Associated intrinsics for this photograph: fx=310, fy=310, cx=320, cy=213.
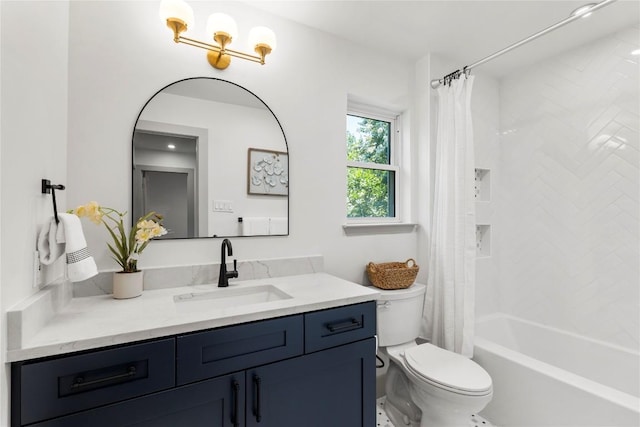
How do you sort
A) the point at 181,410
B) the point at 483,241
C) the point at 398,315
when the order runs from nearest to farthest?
the point at 181,410, the point at 398,315, the point at 483,241

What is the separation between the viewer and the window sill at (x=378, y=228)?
6.66 ft

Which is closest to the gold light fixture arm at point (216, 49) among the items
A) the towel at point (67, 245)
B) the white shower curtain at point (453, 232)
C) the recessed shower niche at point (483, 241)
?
the towel at point (67, 245)

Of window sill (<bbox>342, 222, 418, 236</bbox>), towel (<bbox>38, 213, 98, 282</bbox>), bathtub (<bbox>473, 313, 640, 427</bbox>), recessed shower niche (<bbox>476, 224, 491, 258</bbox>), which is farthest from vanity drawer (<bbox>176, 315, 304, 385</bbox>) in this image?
recessed shower niche (<bbox>476, 224, 491, 258</bbox>)

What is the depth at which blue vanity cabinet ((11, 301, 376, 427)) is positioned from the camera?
2.82 feet

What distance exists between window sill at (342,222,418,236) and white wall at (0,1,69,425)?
1476mm

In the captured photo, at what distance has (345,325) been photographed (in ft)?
4.41

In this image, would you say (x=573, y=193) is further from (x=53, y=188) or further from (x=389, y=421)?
(x=53, y=188)

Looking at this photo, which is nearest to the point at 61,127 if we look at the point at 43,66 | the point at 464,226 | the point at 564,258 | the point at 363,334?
the point at 43,66

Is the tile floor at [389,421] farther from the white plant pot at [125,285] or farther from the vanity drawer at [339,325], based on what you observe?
the white plant pot at [125,285]

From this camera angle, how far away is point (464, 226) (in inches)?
79.1

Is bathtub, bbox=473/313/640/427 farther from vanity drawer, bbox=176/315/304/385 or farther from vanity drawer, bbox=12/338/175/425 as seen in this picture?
vanity drawer, bbox=12/338/175/425

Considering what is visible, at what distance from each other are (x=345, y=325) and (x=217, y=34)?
148 cm

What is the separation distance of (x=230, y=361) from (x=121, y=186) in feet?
3.10

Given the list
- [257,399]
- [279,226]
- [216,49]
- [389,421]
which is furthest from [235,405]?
[216,49]
